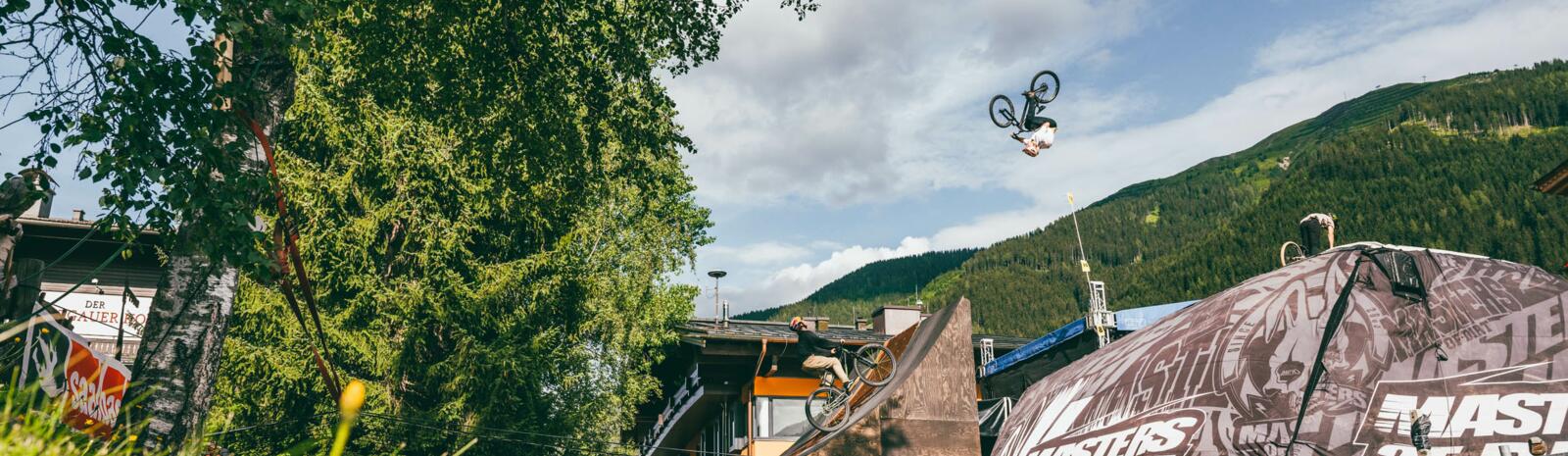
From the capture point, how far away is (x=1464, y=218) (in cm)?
12025

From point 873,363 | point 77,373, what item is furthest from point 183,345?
point 873,363

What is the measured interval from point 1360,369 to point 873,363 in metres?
9.79

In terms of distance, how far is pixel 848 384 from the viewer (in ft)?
49.6

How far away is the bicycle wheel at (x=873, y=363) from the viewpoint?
15.7 metres

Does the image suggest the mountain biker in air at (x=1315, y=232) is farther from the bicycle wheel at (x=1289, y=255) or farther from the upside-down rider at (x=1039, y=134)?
the upside-down rider at (x=1039, y=134)

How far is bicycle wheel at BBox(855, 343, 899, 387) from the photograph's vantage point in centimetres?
1566

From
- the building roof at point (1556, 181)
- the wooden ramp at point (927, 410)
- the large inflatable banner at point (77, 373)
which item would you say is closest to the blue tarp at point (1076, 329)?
the wooden ramp at point (927, 410)

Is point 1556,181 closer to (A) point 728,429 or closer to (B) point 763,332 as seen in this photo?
(A) point 728,429

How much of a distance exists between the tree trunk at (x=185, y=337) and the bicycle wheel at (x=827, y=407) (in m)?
8.91

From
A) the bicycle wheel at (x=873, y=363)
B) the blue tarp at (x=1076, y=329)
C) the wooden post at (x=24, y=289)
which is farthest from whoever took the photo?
the blue tarp at (x=1076, y=329)

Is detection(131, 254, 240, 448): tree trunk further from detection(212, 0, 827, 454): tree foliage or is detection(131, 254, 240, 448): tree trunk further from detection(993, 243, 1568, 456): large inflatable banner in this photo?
detection(993, 243, 1568, 456): large inflatable banner

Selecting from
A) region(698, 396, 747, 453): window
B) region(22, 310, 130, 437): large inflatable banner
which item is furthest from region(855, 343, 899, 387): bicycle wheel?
region(22, 310, 130, 437): large inflatable banner

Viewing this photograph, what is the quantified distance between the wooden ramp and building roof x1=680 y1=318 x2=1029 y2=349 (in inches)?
356

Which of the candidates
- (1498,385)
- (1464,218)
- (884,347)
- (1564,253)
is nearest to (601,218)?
(884,347)
